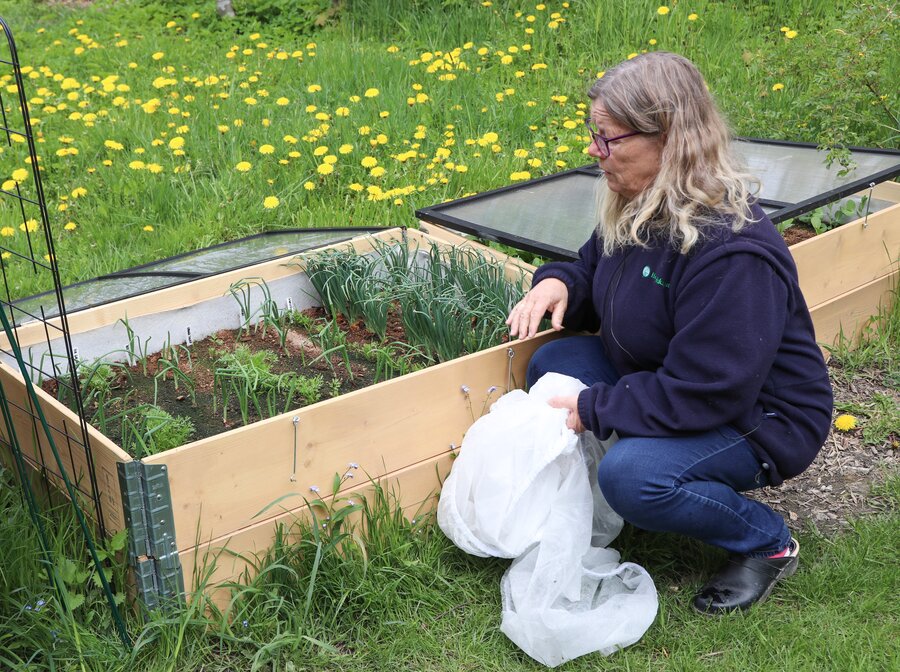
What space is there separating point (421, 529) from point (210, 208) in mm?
2154

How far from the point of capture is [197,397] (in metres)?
2.72

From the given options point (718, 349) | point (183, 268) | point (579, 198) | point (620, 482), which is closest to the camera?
point (718, 349)

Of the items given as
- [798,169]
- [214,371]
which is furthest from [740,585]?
[798,169]

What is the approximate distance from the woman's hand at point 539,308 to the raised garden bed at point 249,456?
0.06 metres

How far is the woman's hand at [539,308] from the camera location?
2678 mm

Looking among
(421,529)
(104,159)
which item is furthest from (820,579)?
(104,159)

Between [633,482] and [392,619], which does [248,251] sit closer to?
[392,619]

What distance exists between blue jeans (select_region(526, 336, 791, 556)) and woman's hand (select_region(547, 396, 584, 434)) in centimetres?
10

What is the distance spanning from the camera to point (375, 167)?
4.32 meters

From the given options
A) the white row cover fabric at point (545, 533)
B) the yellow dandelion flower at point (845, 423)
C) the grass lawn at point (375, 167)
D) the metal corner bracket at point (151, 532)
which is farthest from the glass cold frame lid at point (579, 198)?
the metal corner bracket at point (151, 532)

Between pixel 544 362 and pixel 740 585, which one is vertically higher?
pixel 544 362

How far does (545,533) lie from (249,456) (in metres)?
0.73

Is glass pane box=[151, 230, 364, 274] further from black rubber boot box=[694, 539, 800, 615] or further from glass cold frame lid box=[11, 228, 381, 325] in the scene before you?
black rubber boot box=[694, 539, 800, 615]

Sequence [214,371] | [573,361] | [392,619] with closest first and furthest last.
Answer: [392,619] → [573,361] → [214,371]
